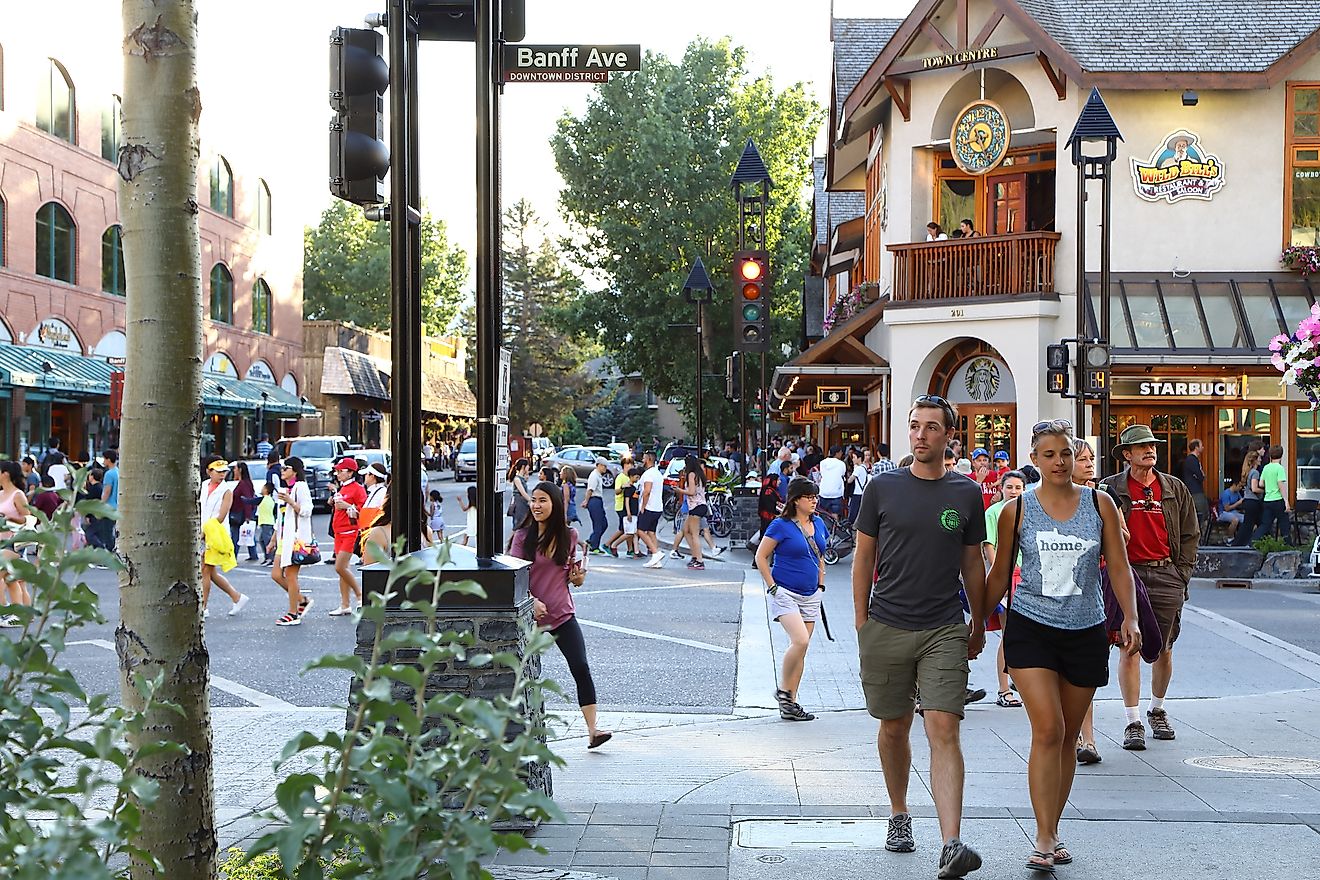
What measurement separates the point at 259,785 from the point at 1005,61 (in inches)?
861

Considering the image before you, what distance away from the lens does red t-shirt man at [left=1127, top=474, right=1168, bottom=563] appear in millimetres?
8203

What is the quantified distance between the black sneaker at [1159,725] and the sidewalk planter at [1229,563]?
1119 cm

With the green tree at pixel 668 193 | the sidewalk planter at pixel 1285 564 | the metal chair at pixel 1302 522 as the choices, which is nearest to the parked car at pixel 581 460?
the green tree at pixel 668 193

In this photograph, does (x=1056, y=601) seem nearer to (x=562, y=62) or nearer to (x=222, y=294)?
(x=562, y=62)

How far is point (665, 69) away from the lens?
165ft

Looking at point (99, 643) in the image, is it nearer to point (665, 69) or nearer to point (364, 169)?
point (364, 169)

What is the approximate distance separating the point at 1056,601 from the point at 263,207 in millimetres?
49650

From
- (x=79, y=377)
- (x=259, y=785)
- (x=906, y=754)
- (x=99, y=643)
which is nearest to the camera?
(x=906, y=754)

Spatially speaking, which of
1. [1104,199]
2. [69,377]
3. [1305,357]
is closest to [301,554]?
[1305,357]

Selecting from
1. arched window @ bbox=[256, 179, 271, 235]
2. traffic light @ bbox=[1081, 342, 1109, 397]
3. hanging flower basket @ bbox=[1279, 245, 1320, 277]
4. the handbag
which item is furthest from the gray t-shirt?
arched window @ bbox=[256, 179, 271, 235]

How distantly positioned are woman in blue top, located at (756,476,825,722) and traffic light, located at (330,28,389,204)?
4160mm

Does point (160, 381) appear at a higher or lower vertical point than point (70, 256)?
lower

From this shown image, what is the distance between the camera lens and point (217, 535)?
46.4 feet

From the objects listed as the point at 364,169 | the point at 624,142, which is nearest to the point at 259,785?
the point at 364,169
